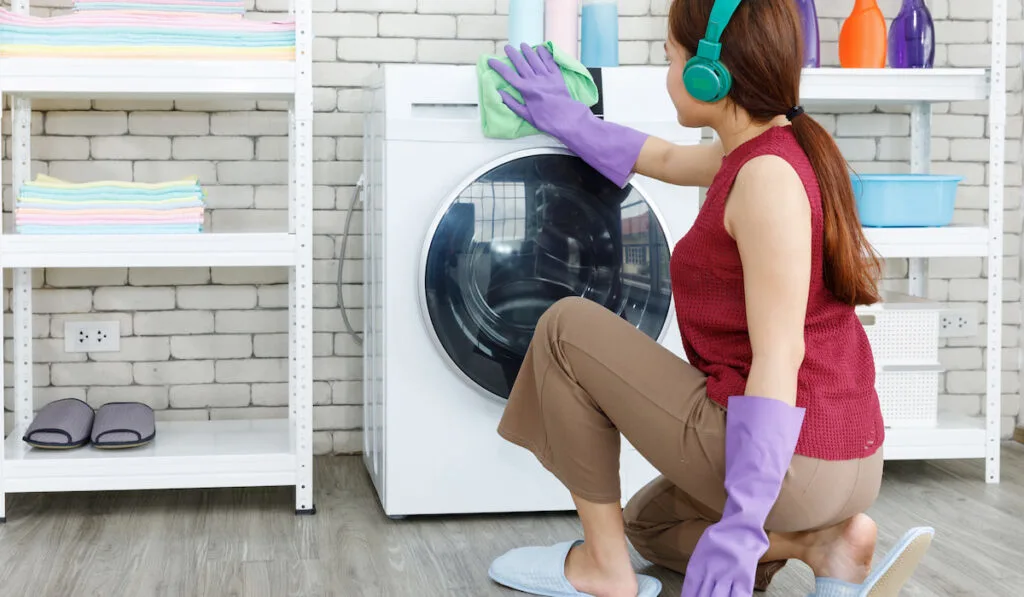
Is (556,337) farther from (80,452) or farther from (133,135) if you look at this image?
(133,135)

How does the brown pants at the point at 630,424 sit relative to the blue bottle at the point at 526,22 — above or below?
below

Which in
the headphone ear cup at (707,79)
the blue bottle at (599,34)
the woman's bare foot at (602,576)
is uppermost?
the blue bottle at (599,34)

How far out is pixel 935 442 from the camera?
2.69 meters

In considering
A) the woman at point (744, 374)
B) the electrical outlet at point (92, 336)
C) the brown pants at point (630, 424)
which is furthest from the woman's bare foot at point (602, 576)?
the electrical outlet at point (92, 336)

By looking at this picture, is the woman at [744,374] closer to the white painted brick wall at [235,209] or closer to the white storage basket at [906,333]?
the white storage basket at [906,333]

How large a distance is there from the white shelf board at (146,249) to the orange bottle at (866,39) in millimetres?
1417

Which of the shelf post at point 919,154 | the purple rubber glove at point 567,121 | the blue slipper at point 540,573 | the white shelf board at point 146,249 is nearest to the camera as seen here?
the blue slipper at point 540,573

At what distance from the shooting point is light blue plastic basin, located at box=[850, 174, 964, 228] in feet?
8.55

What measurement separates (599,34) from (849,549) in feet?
4.10

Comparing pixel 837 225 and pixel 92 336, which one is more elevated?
pixel 837 225

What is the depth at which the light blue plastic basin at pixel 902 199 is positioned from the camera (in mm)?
2605

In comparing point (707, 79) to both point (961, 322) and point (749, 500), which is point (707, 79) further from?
point (961, 322)

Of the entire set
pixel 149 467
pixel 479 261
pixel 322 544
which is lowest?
pixel 322 544

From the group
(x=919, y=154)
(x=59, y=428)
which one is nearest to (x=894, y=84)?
(x=919, y=154)
